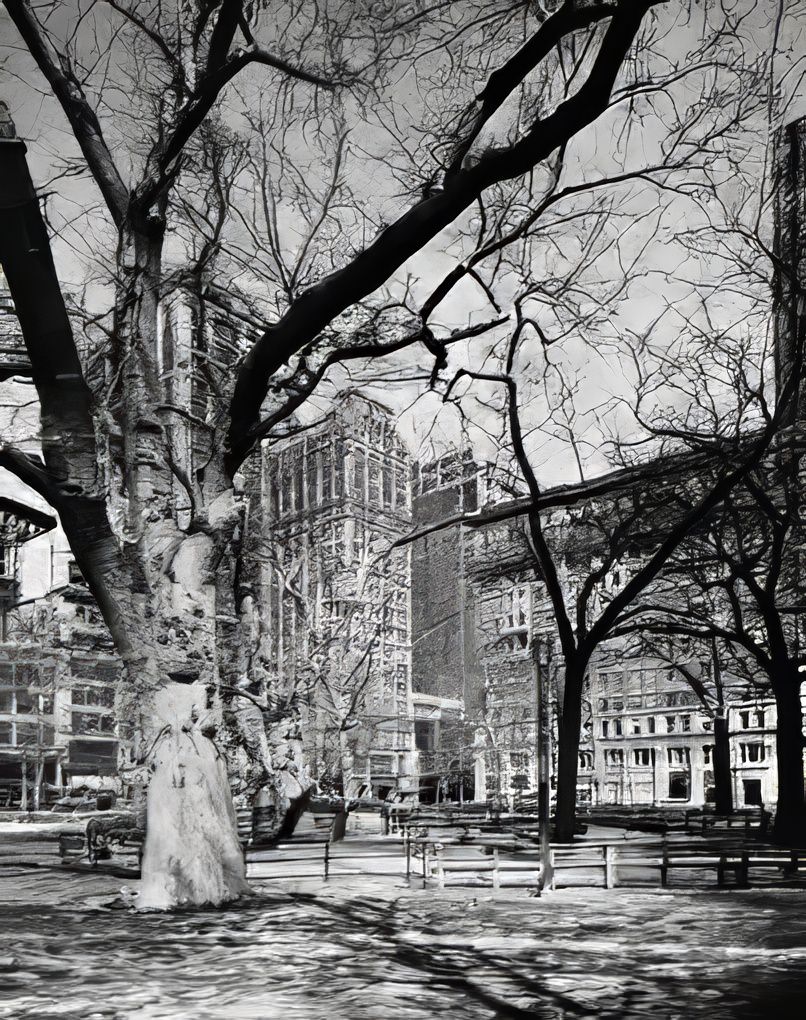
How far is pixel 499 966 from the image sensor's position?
23.0 feet

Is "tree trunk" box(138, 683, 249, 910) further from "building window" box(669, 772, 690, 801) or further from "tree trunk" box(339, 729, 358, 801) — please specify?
"building window" box(669, 772, 690, 801)

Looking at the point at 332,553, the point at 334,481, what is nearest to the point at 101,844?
the point at 334,481

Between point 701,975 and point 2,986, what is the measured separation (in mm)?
4178

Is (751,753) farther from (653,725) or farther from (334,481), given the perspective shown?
(334,481)

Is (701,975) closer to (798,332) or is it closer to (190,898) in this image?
(190,898)

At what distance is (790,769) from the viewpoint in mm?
16828

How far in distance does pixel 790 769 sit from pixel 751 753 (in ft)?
51.0

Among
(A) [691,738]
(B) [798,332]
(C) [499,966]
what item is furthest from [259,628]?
(A) [691,738]

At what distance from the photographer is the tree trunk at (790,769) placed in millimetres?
16781

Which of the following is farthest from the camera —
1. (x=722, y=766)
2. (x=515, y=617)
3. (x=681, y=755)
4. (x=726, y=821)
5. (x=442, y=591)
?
(x=681, y=755)

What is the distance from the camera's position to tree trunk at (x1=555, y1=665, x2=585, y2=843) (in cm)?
1591

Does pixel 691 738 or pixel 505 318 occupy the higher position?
pixel 505 318

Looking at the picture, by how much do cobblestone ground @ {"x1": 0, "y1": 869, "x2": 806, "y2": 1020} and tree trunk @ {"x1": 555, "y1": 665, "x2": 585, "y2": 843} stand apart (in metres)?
5.14

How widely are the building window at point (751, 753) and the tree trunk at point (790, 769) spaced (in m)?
14.5
